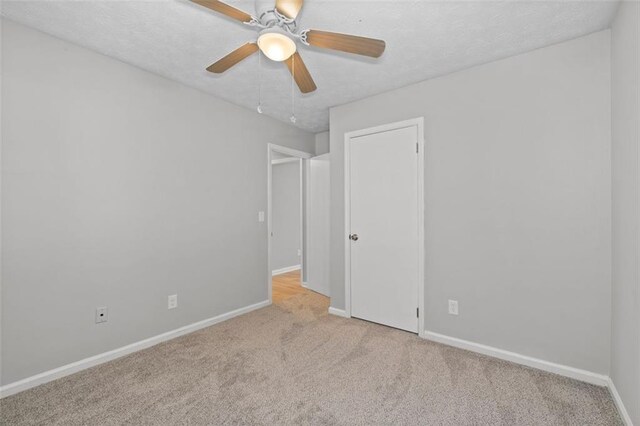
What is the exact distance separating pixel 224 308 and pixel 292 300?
0.98 m

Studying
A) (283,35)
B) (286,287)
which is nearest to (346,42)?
(283,35)

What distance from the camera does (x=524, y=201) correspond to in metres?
2.29

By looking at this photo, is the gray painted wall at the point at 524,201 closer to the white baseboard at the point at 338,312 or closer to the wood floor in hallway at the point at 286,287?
the white baseboard at the point at 338,312

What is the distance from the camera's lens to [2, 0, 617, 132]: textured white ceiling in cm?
179

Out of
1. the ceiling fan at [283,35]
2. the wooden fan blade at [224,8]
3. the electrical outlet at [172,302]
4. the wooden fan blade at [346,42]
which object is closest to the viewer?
the wooden fan blade at [224,8]

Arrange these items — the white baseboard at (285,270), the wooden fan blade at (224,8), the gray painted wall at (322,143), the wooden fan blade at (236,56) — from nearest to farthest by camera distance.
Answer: the wooden fan blade at (224,8) < the wooden fan blade at (236,56) < the gray painted wall at (322,143) < the white baseboard at (285,270)

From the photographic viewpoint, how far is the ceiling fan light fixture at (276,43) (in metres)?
1.50

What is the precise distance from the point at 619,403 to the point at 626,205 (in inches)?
45.9

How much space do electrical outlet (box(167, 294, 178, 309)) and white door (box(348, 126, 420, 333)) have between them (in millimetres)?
1780

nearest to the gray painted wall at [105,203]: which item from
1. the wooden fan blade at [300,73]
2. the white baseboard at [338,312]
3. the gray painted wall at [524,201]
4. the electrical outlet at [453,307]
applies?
the white baseboard at [338,312]

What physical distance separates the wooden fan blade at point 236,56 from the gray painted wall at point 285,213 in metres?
4.11

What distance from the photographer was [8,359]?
191 cm

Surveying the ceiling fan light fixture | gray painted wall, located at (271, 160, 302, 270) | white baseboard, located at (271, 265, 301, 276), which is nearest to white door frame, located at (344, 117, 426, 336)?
the ceiling fan light fixture

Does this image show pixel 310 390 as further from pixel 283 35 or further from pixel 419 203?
pixel 283 35
